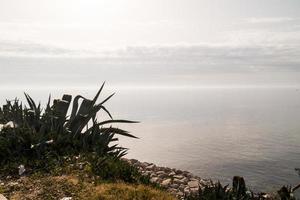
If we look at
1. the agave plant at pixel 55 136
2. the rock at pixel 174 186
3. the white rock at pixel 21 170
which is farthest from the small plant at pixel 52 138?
the rock at pixel 174 186

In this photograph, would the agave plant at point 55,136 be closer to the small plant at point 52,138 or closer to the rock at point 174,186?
the small plant at point 52,138

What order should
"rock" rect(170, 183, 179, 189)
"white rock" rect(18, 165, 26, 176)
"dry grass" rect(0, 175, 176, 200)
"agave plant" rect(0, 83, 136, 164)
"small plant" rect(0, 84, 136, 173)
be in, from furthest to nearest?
"rock" rect(170, 183, 179, 189) → "agave plant" rect(0, 83, 136, 164) → "small plant" rect(0, 84, 136, 173) → "white rock" rect(18, 165, 26, 176) → "dry grass" rect(0, 175, 176, 200)

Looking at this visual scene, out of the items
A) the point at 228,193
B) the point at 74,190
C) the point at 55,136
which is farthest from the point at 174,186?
the point at 74,190

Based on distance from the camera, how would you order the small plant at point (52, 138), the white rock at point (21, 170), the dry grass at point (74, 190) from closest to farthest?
the dry grass at point (74, 190) < the white rock at point (21, 170) < the small plant at point (52, 138)

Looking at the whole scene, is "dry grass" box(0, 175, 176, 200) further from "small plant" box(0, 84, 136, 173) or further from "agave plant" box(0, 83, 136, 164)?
"agave plant" box(0, 83, 136, 164)

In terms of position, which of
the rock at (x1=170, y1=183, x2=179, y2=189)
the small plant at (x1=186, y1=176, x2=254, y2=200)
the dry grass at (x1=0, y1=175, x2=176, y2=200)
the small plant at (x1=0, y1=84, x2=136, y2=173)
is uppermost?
the small plant at (x1=0, y1=84, x2=136, y2=173)

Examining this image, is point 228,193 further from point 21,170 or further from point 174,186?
point 21,170

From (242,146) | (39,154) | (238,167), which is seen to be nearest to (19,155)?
(39,154)

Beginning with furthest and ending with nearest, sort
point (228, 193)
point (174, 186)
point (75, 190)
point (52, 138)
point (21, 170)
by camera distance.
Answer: point (174, 186), point (52, 138), point (21, 170), point (75, 190), point (228, 193)

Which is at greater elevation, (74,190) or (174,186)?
(74,190)

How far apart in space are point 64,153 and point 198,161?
163ft

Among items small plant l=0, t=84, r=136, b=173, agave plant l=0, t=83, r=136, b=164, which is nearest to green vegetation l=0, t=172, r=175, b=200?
small plant l=0, t=84, r=136, b=173

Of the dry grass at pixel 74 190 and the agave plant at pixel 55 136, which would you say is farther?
the agave plant at pixel 55 136

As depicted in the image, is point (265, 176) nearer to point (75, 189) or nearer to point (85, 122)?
point (85, 122)
